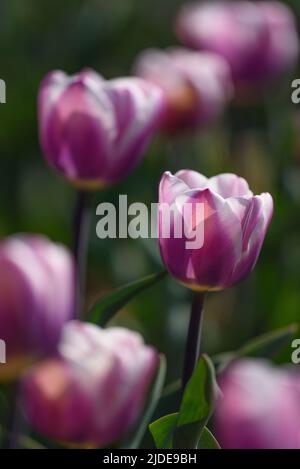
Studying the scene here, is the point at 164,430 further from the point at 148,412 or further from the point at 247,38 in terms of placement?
the point at 247,38

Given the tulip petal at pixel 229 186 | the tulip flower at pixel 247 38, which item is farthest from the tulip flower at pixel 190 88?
the tulip petal at pixel 229 186

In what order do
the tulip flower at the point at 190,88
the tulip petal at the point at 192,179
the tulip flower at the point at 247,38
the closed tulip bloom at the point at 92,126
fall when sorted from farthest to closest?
the tulip flower at the point at 247,38, the tulip flower at the point at 190,88, the closed tulip bloom at the point at 92,126, the tulip petal at the point at 192,179

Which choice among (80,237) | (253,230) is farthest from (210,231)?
(80,237)

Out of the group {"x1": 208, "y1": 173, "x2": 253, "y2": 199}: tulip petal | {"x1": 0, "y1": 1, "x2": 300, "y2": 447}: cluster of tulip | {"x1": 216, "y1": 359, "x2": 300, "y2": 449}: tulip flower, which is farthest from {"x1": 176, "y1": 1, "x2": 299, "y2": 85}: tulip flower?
{"x1": 216, "y1": 359, "x2": 300, "y2": 449}: tulip flower

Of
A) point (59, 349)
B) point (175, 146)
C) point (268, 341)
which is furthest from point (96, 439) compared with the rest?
point (175, 146)

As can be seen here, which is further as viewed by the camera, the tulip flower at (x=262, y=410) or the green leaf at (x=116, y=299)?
the green leaf at (x=116, y=299)

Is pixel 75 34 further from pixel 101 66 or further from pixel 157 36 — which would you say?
pixel 157 36

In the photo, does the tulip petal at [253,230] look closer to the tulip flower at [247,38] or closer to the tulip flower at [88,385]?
the tulip flower at [88,385]
